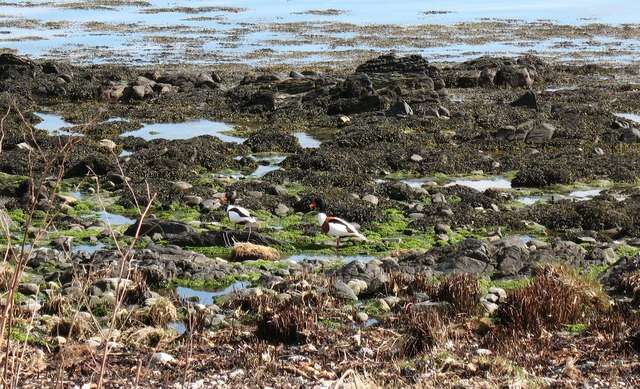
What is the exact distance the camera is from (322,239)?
13102mm

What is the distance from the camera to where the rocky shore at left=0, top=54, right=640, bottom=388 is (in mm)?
7172

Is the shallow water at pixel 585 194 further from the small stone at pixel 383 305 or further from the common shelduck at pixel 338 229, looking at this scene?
the small stone at pixel 383 305

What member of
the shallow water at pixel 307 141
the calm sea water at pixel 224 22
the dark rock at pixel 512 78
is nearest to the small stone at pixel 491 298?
the shallow water at pixel 307 141

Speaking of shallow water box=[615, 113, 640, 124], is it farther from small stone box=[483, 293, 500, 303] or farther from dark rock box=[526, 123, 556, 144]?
small stone box=[483, 293, 500, 303]

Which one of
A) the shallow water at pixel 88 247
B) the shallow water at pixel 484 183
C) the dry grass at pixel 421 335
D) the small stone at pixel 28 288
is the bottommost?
the shallow water at pixel 484 183

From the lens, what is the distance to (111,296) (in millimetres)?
9047

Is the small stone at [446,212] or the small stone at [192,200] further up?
the small stone at [446,212]

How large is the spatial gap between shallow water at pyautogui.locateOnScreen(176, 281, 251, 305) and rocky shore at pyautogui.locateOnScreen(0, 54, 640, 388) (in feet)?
0.16

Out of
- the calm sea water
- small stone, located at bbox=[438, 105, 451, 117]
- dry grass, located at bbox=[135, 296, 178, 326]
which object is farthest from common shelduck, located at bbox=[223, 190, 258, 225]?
the calm sea water

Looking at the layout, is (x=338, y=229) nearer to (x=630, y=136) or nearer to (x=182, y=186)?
(x=182, y=186)

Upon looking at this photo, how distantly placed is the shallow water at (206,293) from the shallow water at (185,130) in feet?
39.4

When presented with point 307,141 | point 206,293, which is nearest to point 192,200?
point 206,293

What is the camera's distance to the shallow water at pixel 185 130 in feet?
74.4

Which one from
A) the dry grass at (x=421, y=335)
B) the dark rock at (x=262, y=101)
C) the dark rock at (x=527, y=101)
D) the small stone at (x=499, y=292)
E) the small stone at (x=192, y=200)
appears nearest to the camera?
the dry grass at (x=421, y=335)
